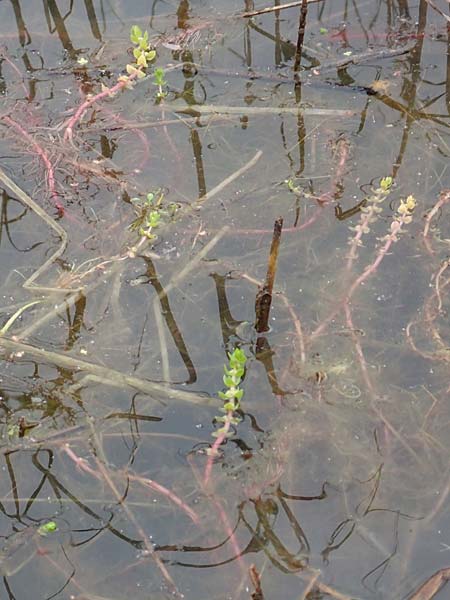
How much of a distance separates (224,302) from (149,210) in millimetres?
694

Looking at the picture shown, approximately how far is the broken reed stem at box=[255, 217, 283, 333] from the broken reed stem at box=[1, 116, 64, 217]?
1.21 metres

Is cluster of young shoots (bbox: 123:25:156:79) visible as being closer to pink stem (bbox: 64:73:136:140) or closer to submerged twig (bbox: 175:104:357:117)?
pink stem (bbox: 64:73:136:140)

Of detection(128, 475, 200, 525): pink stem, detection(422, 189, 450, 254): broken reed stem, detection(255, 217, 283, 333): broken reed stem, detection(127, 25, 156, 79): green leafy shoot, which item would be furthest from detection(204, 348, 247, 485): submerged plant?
detection(127, 25, 156, 79): green leafy shoot

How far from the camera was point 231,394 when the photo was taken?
309cm

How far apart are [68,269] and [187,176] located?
823mm

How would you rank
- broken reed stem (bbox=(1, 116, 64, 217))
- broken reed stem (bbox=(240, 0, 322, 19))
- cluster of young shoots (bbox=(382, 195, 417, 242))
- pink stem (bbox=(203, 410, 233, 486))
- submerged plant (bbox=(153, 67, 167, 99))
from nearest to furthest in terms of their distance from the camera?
pink stem (bbox=(203, 410, 233, 486)) → cluster of young shoots (bbox=(382, 195, 417, 242)) → broken reed stem (bbox=(1, 116, 64, 217)) → submerged plant (bbox=(153, 67, 167, 99)) → broken reed stem (bbox=(240, 0, 322, 19))

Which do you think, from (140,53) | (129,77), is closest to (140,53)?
(140,53)

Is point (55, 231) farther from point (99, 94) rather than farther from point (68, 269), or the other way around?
point (99, 94)

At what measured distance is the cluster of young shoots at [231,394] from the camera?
308cm

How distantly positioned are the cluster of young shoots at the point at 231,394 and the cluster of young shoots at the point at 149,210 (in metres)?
1.03

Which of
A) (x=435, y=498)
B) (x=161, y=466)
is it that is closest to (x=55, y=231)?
(x=161, y=466)

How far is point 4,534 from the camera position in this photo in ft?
10.1

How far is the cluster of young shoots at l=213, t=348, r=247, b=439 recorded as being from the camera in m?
3.08

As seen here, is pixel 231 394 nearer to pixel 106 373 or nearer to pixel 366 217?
pixel 106 373
